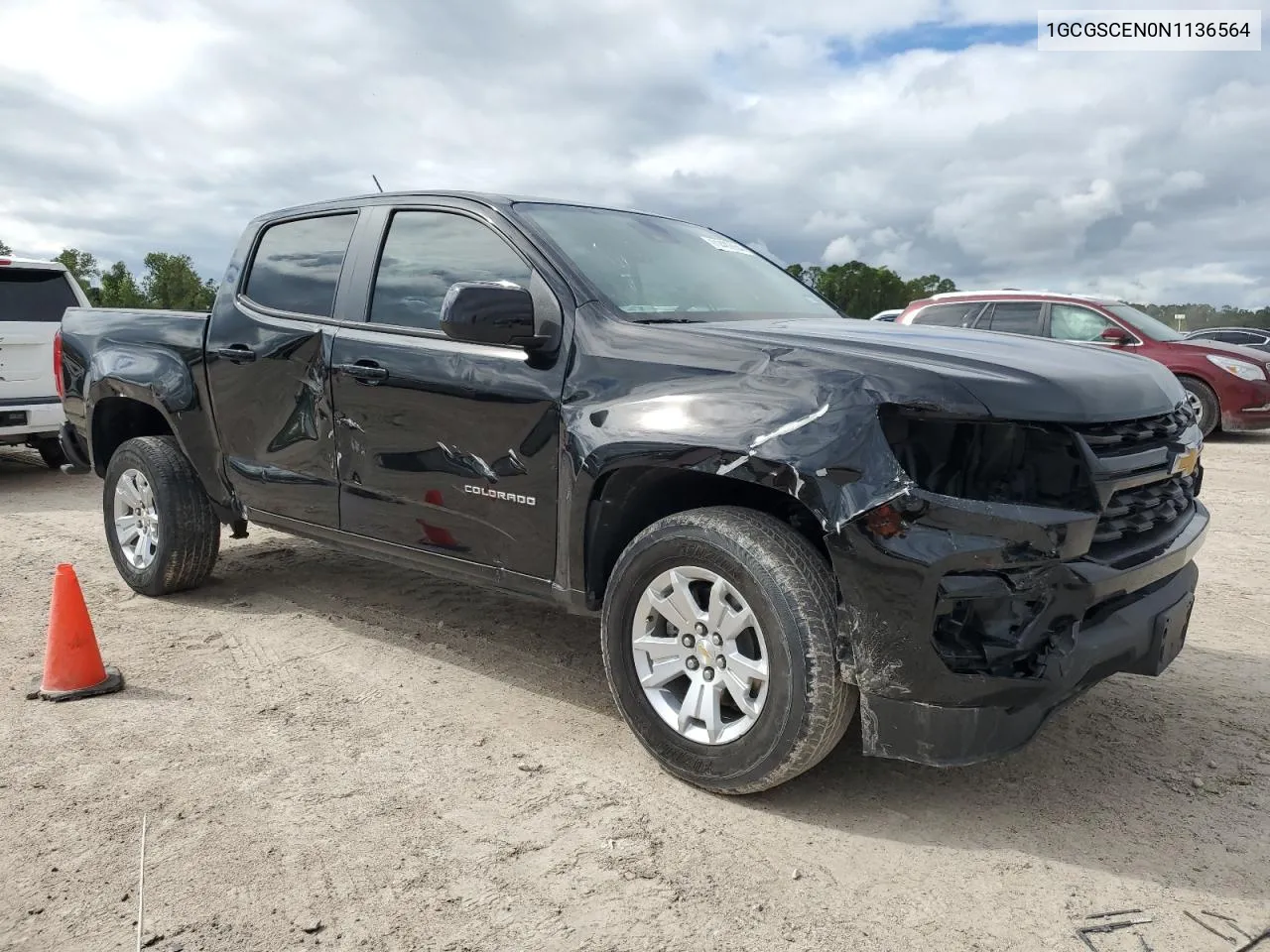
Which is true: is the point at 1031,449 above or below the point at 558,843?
above

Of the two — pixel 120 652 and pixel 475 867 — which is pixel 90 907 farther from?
pixel 120 652

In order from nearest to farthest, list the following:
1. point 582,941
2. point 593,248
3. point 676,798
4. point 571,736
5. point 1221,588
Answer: point 582,941 < point 676,798 < point 571,736 < point 593,248 < point 1221,588

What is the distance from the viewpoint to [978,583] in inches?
100

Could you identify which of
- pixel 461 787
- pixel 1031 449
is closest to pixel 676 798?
pixel 461 787

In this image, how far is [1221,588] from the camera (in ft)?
17.3

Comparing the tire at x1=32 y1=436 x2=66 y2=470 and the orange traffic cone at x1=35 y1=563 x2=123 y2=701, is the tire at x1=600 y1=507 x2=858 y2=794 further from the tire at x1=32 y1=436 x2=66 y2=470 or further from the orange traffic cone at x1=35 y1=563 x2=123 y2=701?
the tire at x1=32 y1=436 x2=66 y2=470

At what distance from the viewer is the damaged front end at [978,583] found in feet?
8.34

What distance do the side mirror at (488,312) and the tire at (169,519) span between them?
239 centimetres

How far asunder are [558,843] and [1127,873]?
1492 mm

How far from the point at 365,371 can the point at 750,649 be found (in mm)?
1914

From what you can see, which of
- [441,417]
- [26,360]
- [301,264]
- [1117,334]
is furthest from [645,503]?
[1117,334]

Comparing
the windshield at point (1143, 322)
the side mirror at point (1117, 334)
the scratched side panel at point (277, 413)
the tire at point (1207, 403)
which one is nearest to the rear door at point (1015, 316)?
the side mirror at point (1117, 334)

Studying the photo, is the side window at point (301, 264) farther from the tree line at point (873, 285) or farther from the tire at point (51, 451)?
the tree line at point (873, 285)

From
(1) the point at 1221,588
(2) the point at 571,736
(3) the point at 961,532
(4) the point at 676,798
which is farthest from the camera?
(1) the point at 1221,588
